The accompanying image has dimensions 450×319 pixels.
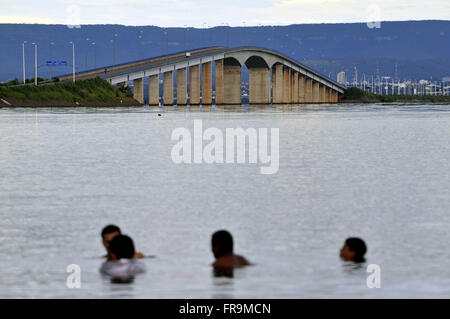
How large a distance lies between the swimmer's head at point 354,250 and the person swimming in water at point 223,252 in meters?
2.04

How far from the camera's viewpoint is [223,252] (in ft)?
58.6

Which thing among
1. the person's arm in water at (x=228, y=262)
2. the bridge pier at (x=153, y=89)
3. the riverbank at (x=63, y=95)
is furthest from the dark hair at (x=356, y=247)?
the bridge pier at (x=153, y=89)

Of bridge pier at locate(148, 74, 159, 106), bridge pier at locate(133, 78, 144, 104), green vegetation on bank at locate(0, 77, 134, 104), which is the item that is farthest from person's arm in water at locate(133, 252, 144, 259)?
bridge pier at locate(148, 74, 159, 106)

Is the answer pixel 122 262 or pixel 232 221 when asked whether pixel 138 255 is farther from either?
pixel 232 221

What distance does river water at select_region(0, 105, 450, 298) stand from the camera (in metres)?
16.8

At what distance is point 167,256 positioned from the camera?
757 inches

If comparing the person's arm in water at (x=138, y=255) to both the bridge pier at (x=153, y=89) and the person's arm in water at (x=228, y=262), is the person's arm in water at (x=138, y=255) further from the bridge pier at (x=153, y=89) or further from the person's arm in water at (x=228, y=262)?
the bridge pier at (x=153, y=89)

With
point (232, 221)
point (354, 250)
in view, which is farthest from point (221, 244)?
point (232, 221)

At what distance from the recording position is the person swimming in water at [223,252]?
17.8m

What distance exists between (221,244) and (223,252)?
21cm

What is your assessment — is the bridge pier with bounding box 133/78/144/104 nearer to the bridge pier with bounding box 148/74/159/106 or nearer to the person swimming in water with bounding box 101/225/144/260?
the bridge pier with bounding box 148/74/159/106
